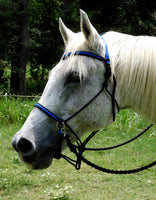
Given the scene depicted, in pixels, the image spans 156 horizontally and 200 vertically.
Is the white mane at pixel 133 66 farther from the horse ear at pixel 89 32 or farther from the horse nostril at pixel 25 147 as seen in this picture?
the horse nostril at pixel 25 147

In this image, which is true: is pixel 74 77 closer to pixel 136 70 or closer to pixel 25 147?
pixel 136 70

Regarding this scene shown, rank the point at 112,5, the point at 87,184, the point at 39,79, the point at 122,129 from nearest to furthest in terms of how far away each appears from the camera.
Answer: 1. the point at 87,184
2. the point at 122,129
3. the point at 112,5
4. the point at 39,79

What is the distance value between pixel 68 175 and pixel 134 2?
8349 mm

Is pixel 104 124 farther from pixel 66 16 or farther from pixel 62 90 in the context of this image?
pixel 66 16

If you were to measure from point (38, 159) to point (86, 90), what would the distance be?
0.58 m

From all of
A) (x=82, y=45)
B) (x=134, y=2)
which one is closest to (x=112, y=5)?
(x=134, y=2)

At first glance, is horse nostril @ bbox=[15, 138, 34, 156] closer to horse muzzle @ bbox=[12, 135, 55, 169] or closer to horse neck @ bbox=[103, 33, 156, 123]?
horse muzzle @ bbox=[12, 135, 55, 169]

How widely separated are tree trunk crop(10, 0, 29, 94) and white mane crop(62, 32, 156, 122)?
813 cm

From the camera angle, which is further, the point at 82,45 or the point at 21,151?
the point at 82,45

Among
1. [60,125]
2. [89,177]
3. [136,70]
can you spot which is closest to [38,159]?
[60,125]

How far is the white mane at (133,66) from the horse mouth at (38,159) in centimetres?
60

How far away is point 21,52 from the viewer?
9.93 metres

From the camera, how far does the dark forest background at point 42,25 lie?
31.8 feet

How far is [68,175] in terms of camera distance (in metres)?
4.39
